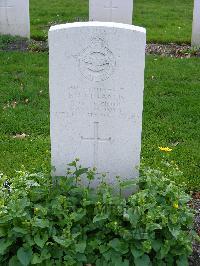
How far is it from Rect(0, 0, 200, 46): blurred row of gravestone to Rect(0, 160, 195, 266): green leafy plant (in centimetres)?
675

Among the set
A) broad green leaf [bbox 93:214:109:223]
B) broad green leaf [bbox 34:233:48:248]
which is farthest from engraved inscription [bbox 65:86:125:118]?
broad green leaf [bbox 34:233:48:248]

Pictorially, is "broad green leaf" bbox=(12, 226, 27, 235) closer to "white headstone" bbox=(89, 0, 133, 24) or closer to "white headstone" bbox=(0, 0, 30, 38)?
"white headstone" bbox=(0, 0, 30, 38)

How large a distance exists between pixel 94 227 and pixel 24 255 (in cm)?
53

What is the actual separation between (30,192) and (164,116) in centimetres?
311

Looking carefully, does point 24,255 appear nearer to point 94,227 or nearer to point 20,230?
point 20,230

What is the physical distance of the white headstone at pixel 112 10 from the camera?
34.4 feet

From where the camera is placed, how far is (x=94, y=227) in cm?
377

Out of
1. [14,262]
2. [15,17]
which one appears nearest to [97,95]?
[14,262]

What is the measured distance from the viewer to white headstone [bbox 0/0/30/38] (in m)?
10.1

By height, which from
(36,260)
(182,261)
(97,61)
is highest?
(97,61)

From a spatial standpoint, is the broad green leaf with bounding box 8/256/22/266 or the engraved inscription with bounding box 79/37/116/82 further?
the engraved inscription with bounding box 79/37/116/82

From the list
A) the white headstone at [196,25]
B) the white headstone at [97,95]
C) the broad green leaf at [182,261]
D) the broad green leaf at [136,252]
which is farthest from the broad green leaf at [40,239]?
the white headstone at [196,25]

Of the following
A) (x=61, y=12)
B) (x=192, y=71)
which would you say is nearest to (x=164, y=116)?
(x=192, y=71)

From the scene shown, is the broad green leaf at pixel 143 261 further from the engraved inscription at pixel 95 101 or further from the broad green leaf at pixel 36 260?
the engraved inscription at pixel 95 101
